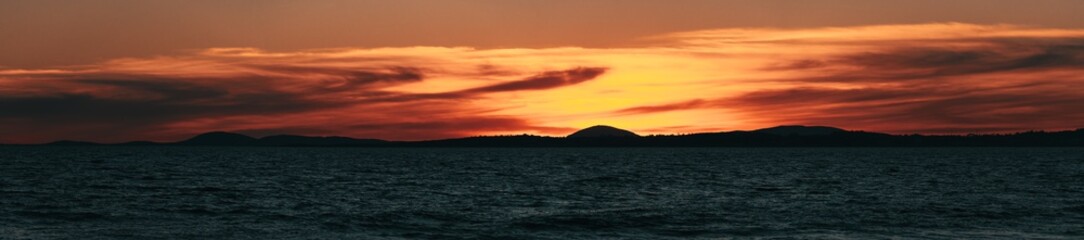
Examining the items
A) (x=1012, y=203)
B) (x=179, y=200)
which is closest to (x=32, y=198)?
(x=179, y=200)

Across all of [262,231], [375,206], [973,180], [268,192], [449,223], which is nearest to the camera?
[262,231]

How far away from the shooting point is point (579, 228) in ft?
137

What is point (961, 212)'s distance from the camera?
48781 millimetres

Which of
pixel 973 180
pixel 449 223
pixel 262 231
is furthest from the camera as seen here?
pixel 973 180

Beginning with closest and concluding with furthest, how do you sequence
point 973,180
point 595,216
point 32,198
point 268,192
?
point 595,216, point 32,198, point 268,192, point 973,180

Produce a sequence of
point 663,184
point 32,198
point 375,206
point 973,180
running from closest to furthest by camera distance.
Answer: point 375,206, point 32,198, point 663,184, point 973,180

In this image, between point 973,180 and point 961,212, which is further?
point 973,180

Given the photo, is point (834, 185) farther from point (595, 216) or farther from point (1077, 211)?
point (595, 216)

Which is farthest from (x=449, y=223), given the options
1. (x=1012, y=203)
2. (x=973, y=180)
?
(x=973, y=180)

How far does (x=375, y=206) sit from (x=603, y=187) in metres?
22.7

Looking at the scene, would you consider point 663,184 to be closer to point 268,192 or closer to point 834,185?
point 834,185

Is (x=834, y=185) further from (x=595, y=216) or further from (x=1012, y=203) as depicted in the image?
(x=595, y=216)

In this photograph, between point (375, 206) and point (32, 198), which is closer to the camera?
point (375, 206)

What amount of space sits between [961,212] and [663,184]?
30.2 m
